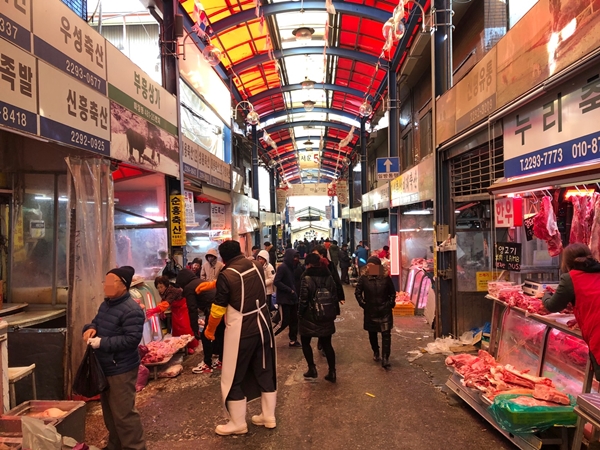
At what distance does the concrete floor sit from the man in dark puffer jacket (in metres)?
0.64

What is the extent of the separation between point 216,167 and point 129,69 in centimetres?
598

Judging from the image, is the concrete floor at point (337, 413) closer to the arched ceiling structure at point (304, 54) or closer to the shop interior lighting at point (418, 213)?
the shop interior lighting at point (418, 213)

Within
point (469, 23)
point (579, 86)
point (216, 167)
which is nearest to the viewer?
point (579, 86)

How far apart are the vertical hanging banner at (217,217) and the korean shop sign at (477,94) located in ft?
28.7

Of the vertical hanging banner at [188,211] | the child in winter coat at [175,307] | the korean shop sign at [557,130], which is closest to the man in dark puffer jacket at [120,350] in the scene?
the child in winter coat at [175,307]

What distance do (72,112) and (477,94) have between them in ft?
18.0

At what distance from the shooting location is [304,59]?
1544cm

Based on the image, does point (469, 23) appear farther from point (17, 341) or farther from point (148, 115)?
point (17, 341)

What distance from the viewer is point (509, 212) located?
5.55m

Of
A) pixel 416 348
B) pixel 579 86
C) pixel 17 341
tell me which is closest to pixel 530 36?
pixel 579 86

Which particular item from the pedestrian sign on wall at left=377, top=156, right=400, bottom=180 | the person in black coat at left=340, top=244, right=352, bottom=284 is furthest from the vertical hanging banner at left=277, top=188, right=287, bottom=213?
the pedestrian sign on wall at left=377, top=156, right=400, bottom=180

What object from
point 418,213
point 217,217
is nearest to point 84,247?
point 217,217

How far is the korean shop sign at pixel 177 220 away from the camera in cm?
878

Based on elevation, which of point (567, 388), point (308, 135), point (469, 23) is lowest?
point (567, 388)
